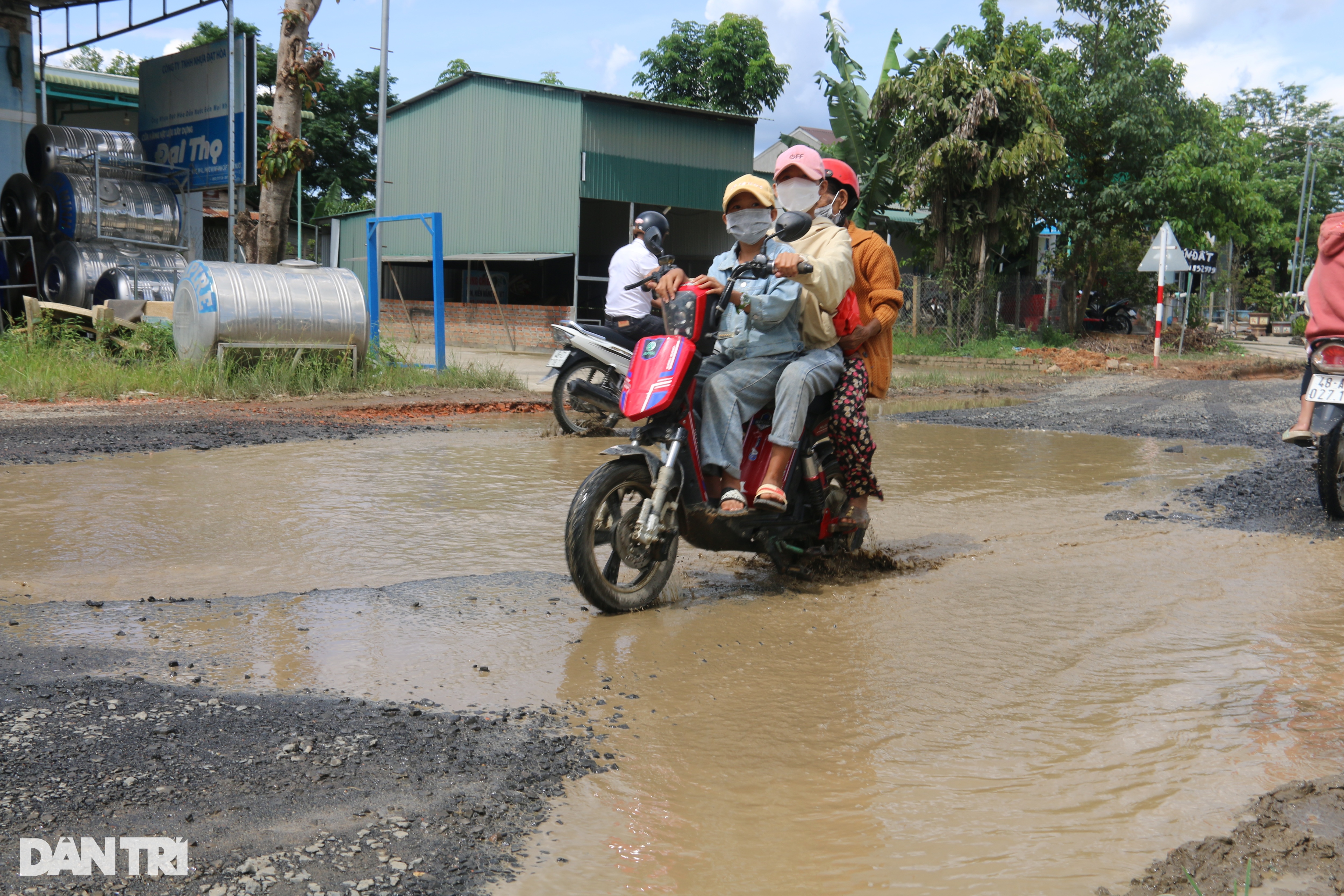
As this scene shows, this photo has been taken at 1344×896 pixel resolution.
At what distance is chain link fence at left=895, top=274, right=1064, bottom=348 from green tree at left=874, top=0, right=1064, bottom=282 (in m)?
0.66

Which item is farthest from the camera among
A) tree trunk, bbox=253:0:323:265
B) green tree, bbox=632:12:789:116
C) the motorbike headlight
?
green tree, bbox=632:12:789:116

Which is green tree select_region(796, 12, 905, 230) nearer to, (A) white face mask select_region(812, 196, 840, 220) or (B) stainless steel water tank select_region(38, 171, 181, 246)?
(B) stainless steel water tank select_region(38, 171, 181, 246)

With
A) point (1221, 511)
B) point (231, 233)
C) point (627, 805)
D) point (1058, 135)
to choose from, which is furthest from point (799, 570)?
point (1058, 135)

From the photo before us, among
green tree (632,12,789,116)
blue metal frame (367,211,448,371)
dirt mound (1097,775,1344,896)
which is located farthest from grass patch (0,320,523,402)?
green tree (632,12,789,116)

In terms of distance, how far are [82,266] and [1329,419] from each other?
651 inches

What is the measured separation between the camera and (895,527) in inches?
231

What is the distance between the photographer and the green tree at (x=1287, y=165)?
52.8 metres

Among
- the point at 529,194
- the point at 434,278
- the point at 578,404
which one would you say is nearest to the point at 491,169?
the point at 529,194

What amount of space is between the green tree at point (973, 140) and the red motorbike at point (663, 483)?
66.1 feet

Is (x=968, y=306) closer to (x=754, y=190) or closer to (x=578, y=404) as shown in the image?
(x=578, y=404)

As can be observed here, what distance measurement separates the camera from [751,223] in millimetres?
4277

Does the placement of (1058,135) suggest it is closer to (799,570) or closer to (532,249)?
(532,249)

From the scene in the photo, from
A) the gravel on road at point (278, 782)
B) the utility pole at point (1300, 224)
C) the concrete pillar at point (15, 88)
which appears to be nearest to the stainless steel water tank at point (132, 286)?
the concrete pillar at point (15, 88)

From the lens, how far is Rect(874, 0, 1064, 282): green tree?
23.0m
